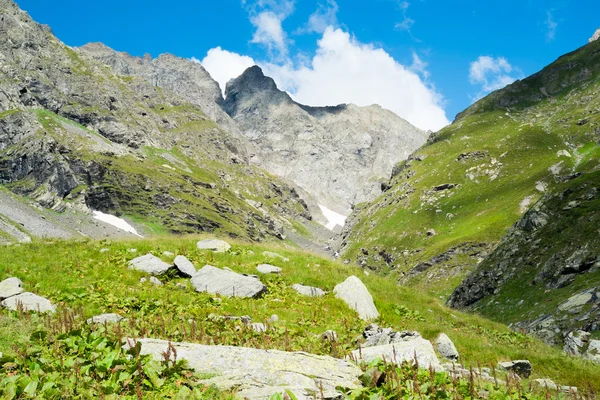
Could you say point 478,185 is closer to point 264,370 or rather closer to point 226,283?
point 226,283

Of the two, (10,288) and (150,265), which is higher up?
(150,265)

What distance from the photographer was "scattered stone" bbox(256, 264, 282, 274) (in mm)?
22109

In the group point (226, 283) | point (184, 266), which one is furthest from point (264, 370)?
point (184, 266)

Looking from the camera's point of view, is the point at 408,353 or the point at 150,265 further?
the point at 150,265

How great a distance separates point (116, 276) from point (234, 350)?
1216 centimetres

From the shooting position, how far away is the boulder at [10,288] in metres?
14.7

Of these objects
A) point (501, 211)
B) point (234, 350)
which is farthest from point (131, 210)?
point (234, 350)

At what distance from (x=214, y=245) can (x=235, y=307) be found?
28.3 ft

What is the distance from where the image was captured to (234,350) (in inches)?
356

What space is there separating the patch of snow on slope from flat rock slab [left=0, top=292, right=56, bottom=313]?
5804 inches

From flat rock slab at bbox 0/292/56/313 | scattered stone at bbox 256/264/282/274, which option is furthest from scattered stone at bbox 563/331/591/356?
flat rock slab at bbox 0/292/56/313

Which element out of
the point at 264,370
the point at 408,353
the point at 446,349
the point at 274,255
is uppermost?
the point at 274,255

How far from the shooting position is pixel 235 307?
1695 centimetres

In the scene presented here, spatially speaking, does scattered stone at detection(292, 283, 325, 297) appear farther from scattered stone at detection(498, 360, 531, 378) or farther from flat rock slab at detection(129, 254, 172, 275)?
scattered stone at detection(498, 360, 531, 378)
